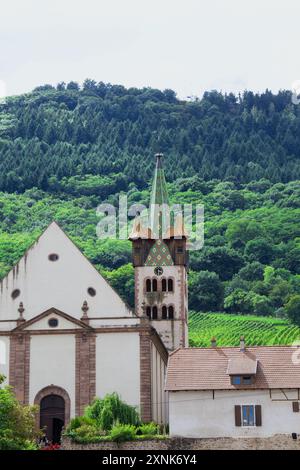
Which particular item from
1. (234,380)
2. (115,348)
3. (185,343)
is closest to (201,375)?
(234,380)

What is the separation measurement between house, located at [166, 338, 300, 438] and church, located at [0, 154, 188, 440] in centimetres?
823

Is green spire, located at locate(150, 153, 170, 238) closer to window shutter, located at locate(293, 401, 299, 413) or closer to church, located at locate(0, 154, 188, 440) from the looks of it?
church, located at locate(0, 154, 188, 440)

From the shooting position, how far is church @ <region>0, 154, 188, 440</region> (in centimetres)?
8031

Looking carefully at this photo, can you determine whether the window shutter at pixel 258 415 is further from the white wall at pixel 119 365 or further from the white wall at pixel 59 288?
the white wall at pixel 59 288

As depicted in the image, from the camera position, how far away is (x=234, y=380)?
71.1m

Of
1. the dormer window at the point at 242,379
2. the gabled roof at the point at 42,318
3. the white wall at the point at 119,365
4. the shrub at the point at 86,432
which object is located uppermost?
the gabled roof at the point at 42,318

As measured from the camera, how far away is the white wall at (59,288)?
8219 centimetres

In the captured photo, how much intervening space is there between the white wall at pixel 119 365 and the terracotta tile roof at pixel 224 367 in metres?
6.51

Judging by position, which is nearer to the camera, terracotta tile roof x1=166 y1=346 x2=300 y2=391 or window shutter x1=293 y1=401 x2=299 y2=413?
window shutter x1=293 y1=401 x2=299 y2=413

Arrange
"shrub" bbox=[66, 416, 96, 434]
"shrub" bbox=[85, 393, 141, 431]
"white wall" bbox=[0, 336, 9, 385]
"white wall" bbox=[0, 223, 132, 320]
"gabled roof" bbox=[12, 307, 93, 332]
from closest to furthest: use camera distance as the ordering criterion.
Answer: "shrub" bbox=[66, 416, 96, 434], "shrub" bbox=[85, 393, 141, 431], "white wall" bbox=[0, 336, 9, 385], "gabled roof" bbox=[12, 307, 93, 332], "white wall" bbox=[0, 223, 132, 320]

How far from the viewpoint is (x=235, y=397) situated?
2768 inches

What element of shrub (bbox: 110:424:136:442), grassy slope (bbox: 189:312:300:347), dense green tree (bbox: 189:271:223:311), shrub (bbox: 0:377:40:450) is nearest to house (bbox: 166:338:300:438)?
shrub (bbox: 110:424:136:442)

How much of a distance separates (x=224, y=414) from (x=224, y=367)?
3.65 meters

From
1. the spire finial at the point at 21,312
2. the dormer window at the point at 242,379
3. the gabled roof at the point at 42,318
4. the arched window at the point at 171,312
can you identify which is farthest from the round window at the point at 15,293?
the dormer window at the point at 242,379
